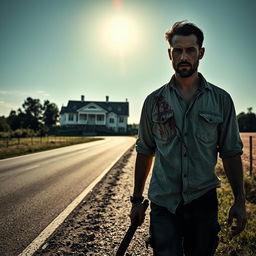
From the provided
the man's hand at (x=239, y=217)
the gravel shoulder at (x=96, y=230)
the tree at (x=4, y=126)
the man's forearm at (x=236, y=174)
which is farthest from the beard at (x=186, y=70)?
the tree at (x=4, y=126)

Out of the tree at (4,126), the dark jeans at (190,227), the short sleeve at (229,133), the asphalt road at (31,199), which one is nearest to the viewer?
the dark jeans at (190,227)

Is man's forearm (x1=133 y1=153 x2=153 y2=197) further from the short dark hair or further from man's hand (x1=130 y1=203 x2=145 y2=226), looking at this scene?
the short dark hair

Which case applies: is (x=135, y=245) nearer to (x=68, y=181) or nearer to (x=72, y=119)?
(x=68, y=181)

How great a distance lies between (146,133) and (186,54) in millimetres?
779

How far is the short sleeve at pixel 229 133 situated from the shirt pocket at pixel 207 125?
0.27ft

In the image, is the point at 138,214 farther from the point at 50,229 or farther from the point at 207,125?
the point at 50,229

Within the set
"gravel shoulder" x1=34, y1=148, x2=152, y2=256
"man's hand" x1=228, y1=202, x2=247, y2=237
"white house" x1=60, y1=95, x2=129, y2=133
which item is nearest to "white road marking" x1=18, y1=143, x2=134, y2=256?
"gravel shoulder" x1=34, y1=148, x2=152, y2=256

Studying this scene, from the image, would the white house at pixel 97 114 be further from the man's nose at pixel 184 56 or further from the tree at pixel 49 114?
the man's nose at pixel 184 56

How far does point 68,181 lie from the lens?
809 centimetres

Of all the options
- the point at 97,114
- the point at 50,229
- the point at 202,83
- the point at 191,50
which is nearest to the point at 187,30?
the point at 191,50

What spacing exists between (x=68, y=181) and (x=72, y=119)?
68.2 m

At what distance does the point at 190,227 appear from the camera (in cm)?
192

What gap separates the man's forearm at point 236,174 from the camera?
1.95m

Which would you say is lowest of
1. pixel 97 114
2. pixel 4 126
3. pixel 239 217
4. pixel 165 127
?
pixel 239 217
